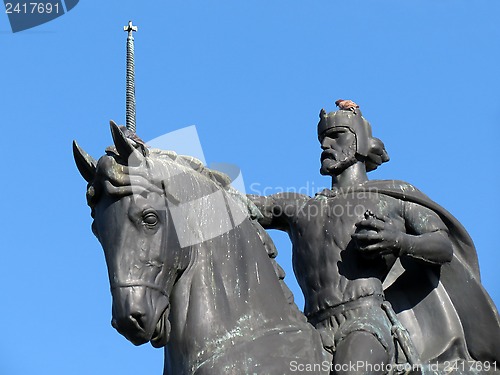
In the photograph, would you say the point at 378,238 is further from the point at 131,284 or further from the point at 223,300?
the point at 131,284

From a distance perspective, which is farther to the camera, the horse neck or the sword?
the sword

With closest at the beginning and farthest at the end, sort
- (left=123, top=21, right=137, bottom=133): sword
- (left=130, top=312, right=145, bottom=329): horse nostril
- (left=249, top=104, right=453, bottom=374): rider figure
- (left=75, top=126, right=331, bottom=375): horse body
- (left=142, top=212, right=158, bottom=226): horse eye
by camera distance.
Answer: (left=130, top=312, right=145, bottom=329): horse nostril
(left=75, top=126, right=331, bottom=375): horse body
(left=142, top=212, right=158, bottom=226): horse eye
(left=249, top=104, right=453, bottom=374): rider figure
(left=123, top=21, right=137, bottom=133): sword

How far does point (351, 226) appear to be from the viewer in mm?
10164

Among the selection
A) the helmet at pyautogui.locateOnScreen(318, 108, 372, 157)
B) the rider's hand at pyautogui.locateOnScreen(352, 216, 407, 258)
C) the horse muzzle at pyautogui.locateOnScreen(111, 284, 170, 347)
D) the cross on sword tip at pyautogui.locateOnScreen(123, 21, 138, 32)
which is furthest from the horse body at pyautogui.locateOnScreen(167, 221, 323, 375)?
the cross on sword tip at pyautogui.locateOnScreen(123, 21, 138, 32)

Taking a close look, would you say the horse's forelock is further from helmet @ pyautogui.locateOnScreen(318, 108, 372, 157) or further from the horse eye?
helmet @ pyautogui.locateOnScreen(318, 108, 372, 157)

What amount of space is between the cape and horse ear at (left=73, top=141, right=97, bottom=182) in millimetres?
2837

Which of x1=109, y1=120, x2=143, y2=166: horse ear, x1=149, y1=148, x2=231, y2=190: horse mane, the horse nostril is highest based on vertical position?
x1=149, y1=148, x2=231, y2=190: horse mane

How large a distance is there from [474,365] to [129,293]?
3689mm

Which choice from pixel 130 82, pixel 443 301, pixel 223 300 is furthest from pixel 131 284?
pixel 130 82

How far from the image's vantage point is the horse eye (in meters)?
8.41

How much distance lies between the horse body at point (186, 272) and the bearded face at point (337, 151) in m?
1.89

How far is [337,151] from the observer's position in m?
10.8

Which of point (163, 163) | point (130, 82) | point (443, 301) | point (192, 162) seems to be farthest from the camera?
point (130, 82)

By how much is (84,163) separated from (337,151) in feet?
9.48
